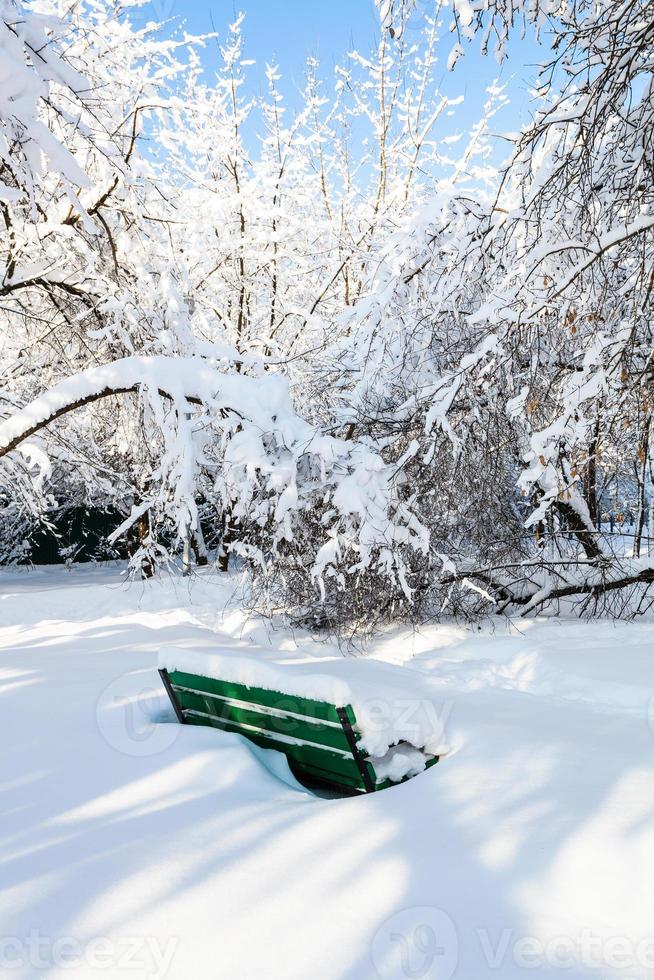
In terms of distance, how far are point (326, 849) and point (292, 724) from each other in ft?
2.59

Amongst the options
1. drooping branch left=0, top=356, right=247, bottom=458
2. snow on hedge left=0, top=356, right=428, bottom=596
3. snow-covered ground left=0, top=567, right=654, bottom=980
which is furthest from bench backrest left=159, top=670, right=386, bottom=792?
drooping branch left=0, top=356, right=247, bottom=458

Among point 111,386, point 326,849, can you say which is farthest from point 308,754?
point 111,386

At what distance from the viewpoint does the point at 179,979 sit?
191 centimetres

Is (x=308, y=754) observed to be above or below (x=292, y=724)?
below

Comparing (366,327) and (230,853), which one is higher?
(366,327)

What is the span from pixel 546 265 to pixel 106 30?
6865 mm

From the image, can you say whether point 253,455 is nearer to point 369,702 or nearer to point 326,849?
point 369,702

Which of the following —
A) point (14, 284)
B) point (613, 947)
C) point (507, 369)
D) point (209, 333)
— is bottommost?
point (613, 947)

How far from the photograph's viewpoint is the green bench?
2994 millimetres

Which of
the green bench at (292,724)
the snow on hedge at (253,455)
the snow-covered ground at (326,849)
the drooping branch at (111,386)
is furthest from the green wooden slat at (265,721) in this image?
the drooping branch at (111,386)

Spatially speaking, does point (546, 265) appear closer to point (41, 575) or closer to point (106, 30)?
point (106, 30)

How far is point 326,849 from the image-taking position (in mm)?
2479

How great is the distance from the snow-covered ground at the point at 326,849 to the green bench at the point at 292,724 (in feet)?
0.37

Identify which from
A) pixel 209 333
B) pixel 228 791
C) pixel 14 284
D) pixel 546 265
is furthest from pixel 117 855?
pixel 209 333
